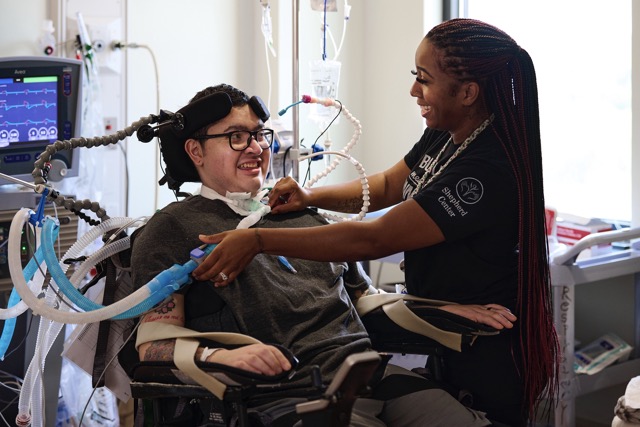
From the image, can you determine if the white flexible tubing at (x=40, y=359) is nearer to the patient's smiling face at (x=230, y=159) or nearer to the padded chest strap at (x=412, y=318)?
the patient's smiling face at (x=230, y=159)

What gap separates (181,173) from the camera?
2.17m

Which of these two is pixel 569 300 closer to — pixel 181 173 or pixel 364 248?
pixel 364 248

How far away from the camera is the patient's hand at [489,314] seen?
6.53 feet

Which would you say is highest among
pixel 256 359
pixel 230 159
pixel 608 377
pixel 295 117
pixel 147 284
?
pixel 295 117

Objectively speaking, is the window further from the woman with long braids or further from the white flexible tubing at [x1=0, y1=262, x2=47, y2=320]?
the white flexible tubing at [x1=0, y1=262, x2=47, y2=320]

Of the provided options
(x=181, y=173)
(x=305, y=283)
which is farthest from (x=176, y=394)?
(x=181, y=173)

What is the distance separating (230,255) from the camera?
6.09 feet

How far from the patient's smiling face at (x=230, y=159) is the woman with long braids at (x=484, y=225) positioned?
0.30m

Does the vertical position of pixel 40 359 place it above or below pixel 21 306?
below

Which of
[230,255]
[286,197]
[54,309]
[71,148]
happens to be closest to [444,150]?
[286,197]

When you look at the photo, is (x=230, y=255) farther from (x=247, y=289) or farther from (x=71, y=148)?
(x=71, y=148)

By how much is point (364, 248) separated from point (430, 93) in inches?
16.4

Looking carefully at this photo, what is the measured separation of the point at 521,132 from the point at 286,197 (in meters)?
0.62

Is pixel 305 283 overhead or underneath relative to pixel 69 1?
underneath
